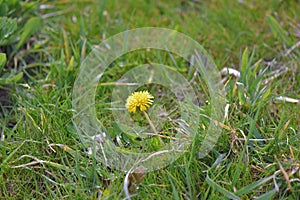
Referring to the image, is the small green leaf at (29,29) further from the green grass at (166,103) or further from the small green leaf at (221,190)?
the small green leaf at (221,190)

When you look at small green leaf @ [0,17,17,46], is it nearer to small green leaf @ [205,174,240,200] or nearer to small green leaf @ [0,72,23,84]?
small green leaf @ [0,72,23,84]

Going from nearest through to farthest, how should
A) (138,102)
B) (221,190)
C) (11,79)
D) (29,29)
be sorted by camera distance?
(221,190)
(138,102)
(11,79)
(29,29)

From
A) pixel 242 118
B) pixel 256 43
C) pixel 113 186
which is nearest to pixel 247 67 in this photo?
pixel 242 118

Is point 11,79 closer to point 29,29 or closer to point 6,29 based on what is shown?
point 6,29

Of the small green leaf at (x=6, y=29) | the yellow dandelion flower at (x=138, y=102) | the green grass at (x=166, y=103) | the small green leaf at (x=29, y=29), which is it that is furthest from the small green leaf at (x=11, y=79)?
the yellow dandelion flower at (x=138, y=102)

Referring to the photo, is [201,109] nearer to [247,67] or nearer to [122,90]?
[247,67]

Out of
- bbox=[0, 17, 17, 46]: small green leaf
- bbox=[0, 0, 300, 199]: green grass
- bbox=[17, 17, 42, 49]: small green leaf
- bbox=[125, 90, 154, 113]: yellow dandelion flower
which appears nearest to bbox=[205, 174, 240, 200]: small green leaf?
bbox=[0, 0, 300, 199]: green grass

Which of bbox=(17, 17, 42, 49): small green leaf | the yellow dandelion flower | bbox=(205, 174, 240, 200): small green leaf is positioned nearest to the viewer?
bbox=(205, 174, 240, 200): small green leaf

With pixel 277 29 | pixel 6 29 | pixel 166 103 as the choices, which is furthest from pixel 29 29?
pixel 277 29

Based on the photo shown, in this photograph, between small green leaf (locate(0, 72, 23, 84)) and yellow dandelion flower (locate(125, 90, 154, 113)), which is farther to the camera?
small green leaf (locate(0, 72, 23, 84))
